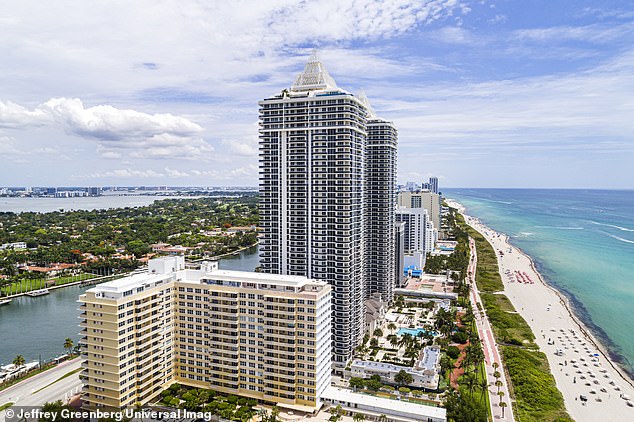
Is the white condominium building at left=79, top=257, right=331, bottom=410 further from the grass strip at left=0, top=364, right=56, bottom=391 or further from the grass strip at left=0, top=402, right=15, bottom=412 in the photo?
the grass strip at left=0, top=364, right=56, bottom=391

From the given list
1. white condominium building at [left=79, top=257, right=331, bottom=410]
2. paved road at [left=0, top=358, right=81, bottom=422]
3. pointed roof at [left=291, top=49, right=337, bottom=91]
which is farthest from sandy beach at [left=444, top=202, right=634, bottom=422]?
paved road at [left=0, top=358, right=81, bottom=422]

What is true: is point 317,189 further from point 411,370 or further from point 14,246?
point 14,246

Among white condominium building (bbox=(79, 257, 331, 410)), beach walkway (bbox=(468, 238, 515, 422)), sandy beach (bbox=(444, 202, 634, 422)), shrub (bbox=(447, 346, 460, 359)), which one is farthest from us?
shrub (bbox=(447, 346, 460, 359))

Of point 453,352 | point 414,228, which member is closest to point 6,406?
point 453,352

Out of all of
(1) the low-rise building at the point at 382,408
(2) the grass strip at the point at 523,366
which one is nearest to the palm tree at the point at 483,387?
(2) the grass strip at the point at 523,366

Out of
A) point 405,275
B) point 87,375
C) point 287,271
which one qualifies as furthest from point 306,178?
point 405,275

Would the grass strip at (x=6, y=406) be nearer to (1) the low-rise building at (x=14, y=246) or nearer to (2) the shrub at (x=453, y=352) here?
(2) the shrub at (x=453, y=352)
